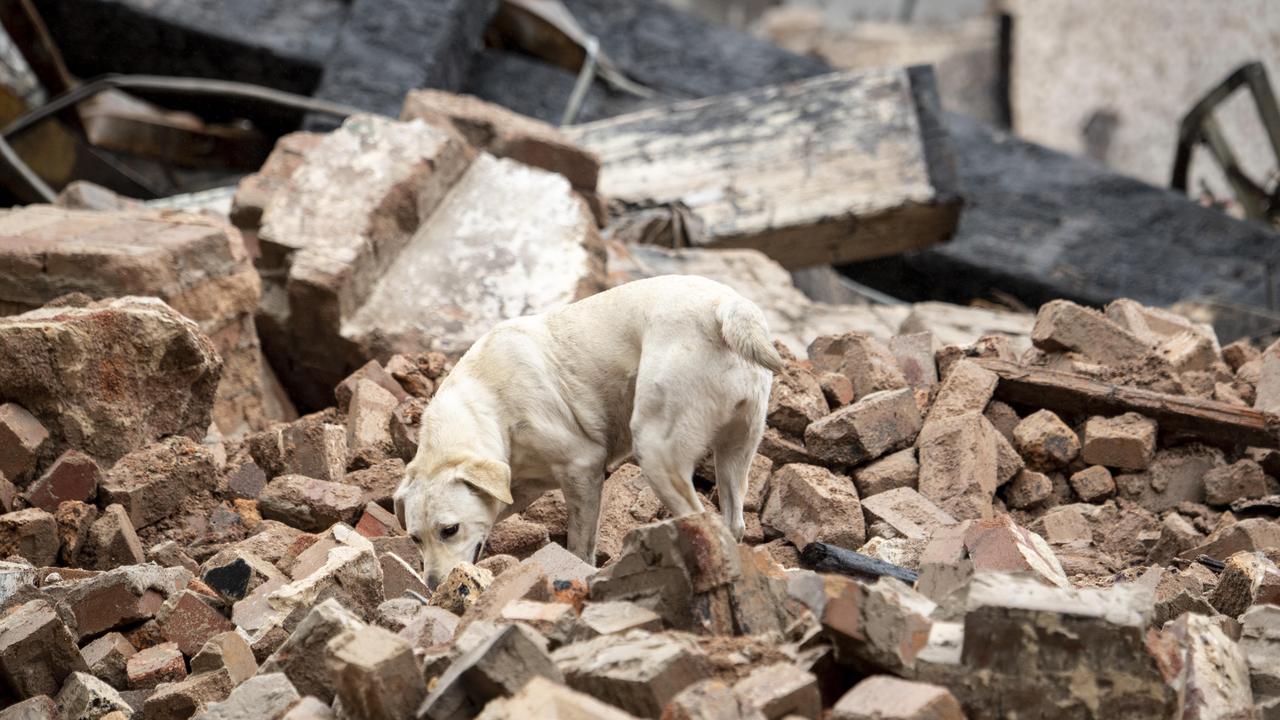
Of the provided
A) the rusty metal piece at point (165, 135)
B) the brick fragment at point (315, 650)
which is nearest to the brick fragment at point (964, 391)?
the brick fragment at point (315, 650)

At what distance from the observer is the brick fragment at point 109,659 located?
11.7ft

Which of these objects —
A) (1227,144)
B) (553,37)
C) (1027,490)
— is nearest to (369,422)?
(1027,490)

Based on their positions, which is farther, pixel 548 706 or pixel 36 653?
pixel 36 653

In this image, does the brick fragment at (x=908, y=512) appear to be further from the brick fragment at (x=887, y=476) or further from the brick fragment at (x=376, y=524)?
the brick fragment at (x=376, y=524)

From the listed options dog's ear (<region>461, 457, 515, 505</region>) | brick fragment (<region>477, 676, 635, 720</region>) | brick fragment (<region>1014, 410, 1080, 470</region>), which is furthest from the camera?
brick fragment (<region>1014, 410, 1080, 470</region>)

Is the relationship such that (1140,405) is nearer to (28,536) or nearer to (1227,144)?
(28,536)

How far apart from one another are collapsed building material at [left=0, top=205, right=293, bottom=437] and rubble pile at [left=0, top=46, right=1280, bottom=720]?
2 centimetres

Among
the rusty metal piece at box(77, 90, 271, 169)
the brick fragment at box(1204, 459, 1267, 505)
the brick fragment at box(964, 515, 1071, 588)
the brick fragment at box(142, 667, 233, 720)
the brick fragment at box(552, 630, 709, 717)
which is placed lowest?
the brick fragment at box(1204, 459, 1267, 505)

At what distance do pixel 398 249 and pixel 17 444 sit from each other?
7.61 ft

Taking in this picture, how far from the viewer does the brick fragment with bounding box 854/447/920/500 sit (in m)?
4.59

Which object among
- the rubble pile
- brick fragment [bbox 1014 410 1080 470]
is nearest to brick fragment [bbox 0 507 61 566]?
the rubble pile

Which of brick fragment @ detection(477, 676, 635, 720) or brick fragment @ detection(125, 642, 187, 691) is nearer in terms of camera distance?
brick fragment @ detection(477, 676, 635, 720)

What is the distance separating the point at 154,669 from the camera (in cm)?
353

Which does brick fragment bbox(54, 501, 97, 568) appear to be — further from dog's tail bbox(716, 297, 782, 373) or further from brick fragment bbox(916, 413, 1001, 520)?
brick fragment bbox(916, 413, 1001, 520)
